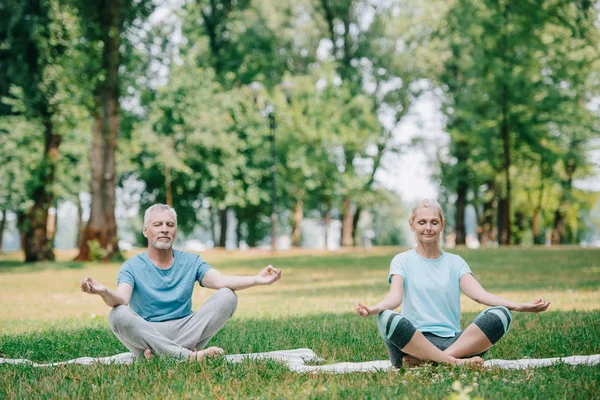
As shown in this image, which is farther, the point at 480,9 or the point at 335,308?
the point at 480,9

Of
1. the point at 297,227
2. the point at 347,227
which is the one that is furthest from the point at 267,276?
the point at 297,227

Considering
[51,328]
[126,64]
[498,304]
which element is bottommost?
[51,328]

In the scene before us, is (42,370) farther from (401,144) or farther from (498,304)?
(401,144)

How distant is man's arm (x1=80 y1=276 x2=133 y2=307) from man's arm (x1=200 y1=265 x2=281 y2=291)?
691 millimetres

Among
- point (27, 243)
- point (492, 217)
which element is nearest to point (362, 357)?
point (27, 243)

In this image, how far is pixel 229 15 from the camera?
41.1m

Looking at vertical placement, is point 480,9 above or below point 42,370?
above

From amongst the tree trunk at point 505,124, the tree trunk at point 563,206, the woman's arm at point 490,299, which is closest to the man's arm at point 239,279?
the woman's arm at point 490,299

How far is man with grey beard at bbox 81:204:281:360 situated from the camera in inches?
223

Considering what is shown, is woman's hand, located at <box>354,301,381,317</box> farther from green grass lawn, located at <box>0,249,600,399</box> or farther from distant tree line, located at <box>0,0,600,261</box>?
distant tree line, located at <box>0,0,600,261</box>

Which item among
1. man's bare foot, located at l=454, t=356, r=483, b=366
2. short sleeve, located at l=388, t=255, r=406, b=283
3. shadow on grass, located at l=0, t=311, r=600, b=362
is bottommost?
shadow on grass, located at l=0, t=311, r=600, b=362

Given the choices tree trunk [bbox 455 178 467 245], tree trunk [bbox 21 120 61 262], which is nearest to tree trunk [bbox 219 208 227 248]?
tree trunk [bbox 455 178 467 245]

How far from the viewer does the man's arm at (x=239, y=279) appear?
566 centimetres

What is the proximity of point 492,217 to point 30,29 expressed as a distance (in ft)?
111
